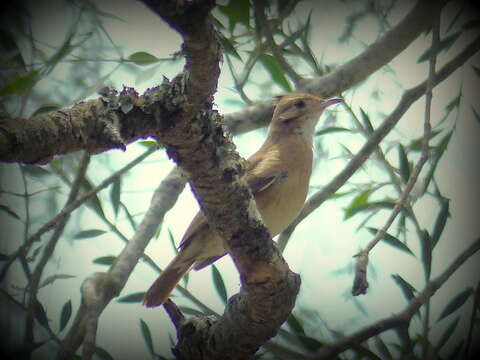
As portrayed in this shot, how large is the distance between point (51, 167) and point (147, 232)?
1301 mm

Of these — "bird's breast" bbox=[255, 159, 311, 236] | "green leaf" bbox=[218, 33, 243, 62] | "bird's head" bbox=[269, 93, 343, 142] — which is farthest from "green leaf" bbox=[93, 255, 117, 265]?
"bird's head" bbox=[269, 93, 343, 142]

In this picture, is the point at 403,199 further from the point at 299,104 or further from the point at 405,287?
the point at 299,104

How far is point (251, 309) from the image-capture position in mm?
3258

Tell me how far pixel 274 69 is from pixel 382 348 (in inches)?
96.9

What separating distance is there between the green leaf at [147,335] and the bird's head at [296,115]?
2326 millimetres

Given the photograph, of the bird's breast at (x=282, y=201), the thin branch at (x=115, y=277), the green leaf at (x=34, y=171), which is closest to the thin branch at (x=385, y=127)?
the bird's breast at (x=282, y=201)

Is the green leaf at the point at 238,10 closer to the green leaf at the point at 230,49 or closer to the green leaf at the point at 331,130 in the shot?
the green leaf at the point at 230,49

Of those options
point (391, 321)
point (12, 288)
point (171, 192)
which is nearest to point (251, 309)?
point (391, 321)

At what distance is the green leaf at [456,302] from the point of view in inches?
171

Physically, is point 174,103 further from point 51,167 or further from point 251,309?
point 51,167

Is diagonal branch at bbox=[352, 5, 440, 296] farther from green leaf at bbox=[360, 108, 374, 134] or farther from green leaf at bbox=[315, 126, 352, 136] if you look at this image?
green leaf at bbox=[315, 126, 352, 136]

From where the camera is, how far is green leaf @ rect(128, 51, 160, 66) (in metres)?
4.80

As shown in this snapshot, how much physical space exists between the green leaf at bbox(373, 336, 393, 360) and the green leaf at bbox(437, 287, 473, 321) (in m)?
0.45

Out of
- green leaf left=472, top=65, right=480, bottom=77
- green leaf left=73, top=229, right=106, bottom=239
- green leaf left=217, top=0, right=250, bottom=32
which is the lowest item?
green leaf left=73, top=229, right=106, bottom=239
